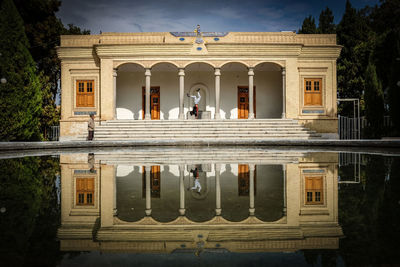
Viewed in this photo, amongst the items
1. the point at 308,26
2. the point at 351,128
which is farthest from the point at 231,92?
the point at 308,26

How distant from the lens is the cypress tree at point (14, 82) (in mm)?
15242

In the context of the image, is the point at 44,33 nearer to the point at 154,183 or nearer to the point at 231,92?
the point at 231,92

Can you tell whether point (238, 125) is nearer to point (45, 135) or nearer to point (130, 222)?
point (45, 135)

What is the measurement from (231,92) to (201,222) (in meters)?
20.1


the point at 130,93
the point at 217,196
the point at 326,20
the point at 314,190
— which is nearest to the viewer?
the point at 217,196

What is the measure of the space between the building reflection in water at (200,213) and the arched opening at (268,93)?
695 inches

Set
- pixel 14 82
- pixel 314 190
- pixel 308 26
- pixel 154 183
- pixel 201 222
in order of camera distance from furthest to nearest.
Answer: pixel 308 26
pixel 14 82
pixel 154 183
pixel 314 190
pixel 201 222

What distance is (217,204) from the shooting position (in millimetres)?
2914

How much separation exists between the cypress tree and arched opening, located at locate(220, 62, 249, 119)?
1156 centimetres

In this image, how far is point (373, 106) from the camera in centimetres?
1694

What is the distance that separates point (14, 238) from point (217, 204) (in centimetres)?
161

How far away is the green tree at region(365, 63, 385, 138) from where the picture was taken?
16828mm

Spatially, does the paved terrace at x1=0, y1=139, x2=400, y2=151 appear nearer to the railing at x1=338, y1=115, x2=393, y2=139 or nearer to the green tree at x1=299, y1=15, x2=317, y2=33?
the railing at x1=338, y1=115, x2=393, y2=139

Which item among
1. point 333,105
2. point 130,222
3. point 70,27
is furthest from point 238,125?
point 70,27
